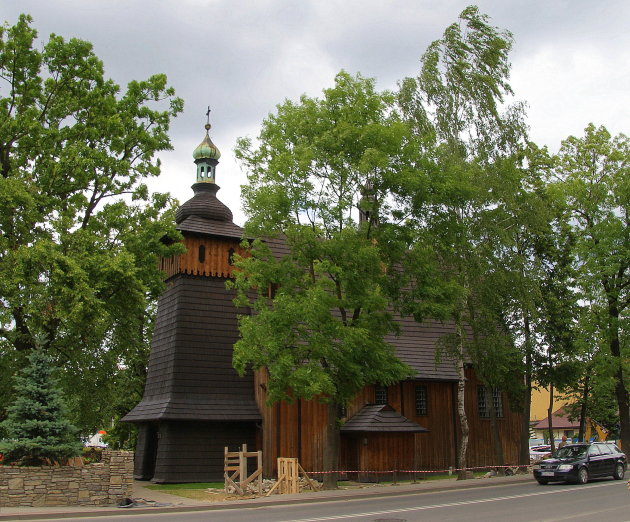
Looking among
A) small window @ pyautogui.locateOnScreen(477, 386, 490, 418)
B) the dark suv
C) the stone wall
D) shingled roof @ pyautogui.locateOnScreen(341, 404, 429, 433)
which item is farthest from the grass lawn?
small window @ pyautogui.locateOnScreen(477, 386, 490, 418)

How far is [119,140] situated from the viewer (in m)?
21.5

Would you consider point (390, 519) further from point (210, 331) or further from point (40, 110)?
point (40, 110)

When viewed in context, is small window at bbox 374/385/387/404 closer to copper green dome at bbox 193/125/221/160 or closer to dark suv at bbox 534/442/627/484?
dark suv at bbox 534/442/627/484

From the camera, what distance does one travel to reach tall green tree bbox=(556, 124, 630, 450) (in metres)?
29.7

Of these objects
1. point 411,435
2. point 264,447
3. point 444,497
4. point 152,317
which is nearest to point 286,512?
point 444,497

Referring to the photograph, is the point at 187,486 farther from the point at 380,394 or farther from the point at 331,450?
the point at 380,394

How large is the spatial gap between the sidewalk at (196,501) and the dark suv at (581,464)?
2016 mm

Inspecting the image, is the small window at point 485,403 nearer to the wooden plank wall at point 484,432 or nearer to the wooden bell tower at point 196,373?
the wooden plank wall at point 484,432

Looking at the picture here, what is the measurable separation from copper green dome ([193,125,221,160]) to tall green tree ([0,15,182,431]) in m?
8.03

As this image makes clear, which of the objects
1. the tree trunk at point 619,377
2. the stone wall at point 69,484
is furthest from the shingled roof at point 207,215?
the tree trunk at point 619,377

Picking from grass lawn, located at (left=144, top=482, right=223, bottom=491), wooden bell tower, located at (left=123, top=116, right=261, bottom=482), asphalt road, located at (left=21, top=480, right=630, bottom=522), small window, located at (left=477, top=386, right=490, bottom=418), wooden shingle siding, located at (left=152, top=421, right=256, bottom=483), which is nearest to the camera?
asphalt road, located at (left=21, top=480, right=630, bottom=522)

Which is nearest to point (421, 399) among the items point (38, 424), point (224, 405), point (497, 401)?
point (497, 401)

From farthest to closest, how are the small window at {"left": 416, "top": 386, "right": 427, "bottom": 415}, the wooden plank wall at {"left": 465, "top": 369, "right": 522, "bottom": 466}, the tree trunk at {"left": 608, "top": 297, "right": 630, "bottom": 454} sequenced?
the wooden plank wall at {"left": 465, "top": 369, "right": 522, "bottom": 466}, the tree trunk at {"left": 608, "top": 297, "right": 630, "bottom": 454}, the small window at {"left": 416, "top": 386, "right": 427, "bottom": 415}

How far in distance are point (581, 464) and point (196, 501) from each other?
12626 mm
